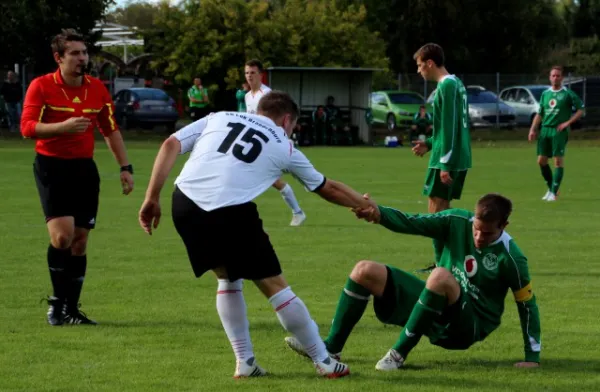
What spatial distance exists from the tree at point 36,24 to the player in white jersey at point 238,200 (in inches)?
1499

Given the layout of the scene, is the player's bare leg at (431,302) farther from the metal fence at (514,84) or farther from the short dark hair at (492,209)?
the metal fence at (514,84)

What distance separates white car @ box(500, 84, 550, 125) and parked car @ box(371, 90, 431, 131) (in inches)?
146

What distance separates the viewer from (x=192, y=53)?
47.0 m

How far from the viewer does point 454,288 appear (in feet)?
22.3

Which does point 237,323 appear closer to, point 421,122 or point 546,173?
point 546,173

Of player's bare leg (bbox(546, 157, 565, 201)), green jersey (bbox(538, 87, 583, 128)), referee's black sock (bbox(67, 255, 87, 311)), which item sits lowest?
player's bare leg (bbox(546, 157, 565, 201))

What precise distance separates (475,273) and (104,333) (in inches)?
108

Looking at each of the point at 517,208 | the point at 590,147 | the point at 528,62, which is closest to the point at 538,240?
the point at 517,208

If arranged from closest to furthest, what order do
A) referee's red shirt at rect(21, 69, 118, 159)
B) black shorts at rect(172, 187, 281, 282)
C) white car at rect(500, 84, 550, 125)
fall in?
black shorts at rect(172, 187, 281, 282) < referee's red shirt at rect(21, 69, 118, 159) < white car at rect(500, 84, 550, 125)

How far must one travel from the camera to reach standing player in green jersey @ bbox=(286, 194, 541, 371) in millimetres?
6855

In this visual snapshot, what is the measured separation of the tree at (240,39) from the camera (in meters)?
46.5

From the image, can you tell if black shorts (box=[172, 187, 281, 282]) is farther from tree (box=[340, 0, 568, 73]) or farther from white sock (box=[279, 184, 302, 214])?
tree (box=[340, 0, 568, 73])

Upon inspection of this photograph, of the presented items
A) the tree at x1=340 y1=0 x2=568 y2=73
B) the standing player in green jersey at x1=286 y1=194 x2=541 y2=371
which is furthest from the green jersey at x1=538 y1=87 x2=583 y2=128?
the tree at x1=340 y1=0 x2=568 y2=73

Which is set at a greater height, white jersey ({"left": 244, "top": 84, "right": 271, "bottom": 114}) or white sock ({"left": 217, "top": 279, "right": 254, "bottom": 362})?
white jersey ({"left": 244, "top": 84, "right": 271, "bottom": 114})
